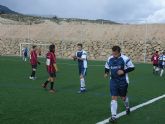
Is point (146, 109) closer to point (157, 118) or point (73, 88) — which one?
point (157, 118)

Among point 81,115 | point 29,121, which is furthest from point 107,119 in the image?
point 29,121

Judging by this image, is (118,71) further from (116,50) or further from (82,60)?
(82,60)

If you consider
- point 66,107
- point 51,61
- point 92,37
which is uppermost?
point 92,37

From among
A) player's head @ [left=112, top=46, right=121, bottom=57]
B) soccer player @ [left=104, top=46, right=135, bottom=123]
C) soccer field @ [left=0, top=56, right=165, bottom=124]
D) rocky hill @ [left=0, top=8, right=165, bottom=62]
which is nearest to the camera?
soccer field @ [left=0, top=56, right=165, bottom=124]

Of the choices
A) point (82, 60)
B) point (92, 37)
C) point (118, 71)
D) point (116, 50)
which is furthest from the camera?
point (92, 37)

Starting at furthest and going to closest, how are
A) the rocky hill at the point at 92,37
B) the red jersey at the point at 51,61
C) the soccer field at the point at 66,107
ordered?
the rocky hill at the point at 92,37 → the red jersey at the point at 51,61 → the soccer field at the point at 66,107

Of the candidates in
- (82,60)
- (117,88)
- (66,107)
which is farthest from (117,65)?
(82,60)

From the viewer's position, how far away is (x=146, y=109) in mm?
13438

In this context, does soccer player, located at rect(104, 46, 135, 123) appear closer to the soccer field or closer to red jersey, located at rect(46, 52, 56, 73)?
the soccer field

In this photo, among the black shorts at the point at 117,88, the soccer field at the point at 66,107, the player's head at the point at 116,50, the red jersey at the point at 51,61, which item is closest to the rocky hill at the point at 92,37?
the red jersey at the point at 51,61

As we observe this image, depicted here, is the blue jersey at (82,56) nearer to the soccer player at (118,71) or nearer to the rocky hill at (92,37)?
the soccer player at (118,71)

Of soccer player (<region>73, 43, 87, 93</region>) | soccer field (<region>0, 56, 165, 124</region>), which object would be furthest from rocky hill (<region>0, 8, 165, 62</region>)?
soccer field (<region>0, 56, 165, 124</region>)

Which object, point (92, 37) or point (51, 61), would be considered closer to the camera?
point (51, 61)

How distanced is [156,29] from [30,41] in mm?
19495
